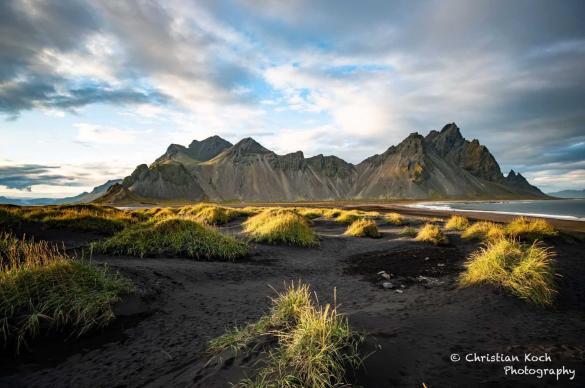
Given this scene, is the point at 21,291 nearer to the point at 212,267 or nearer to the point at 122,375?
the point at 122,375

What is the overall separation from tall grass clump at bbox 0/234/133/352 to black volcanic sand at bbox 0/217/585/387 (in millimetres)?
256

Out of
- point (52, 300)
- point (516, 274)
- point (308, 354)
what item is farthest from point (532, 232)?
point (52, 300)

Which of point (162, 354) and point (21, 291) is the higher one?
point (21, 291)

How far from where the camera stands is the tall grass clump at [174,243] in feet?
35.9

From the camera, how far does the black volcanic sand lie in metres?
3.31

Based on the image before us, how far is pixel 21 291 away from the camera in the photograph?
5.26 meters

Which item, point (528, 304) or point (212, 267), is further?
point (212, 267)

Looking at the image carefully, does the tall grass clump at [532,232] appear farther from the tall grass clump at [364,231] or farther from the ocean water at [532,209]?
the ocean water at [532,209]

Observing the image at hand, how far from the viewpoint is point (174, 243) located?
37.5 ft

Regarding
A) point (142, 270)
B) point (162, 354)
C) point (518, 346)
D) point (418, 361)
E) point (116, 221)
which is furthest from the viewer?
point (116, 221)

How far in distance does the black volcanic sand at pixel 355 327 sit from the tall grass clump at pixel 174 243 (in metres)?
1.69

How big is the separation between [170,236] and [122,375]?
831cm

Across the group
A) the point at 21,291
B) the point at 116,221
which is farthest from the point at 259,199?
the point at 21,291

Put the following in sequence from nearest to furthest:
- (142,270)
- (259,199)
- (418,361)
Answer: (418,361) < (142,270) < (259,199)
